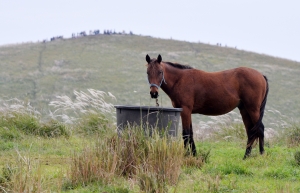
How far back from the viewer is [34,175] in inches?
210

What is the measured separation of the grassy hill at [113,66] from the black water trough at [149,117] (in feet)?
83.5

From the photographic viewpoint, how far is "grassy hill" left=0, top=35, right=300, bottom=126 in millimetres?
40031

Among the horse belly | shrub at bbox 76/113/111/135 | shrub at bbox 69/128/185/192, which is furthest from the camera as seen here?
shrub at bbox 76/113/111/135

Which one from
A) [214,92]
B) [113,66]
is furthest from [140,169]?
[113,66]

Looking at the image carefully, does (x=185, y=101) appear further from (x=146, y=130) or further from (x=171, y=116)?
(x=146, y=130)

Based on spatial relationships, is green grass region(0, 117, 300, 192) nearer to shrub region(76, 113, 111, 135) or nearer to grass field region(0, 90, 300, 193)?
grass field region(0, 90, 300, 193)

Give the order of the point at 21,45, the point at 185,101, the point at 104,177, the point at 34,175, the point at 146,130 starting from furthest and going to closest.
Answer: the point at 21,45 < the point at 185,101 < the point at 146,130 < the point at 104,177 < the point at 34,175

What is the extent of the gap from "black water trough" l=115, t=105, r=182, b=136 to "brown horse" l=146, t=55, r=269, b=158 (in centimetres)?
123

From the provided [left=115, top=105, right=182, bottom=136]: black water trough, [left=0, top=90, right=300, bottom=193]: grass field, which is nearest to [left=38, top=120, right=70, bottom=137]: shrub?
[left=0, top=90, right=300, bottom=193]: grass field

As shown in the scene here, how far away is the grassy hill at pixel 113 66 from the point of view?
131 ft

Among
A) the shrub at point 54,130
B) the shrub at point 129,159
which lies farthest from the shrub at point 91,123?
the shrub at point 129,159

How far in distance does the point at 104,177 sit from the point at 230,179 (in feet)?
6.41

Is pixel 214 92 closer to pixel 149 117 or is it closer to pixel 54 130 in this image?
pixel 149 117

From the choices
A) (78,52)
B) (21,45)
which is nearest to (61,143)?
(78,52)
